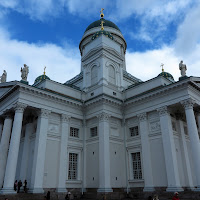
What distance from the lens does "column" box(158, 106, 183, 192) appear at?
17.2m

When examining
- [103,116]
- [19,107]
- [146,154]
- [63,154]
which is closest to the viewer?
[19,107]

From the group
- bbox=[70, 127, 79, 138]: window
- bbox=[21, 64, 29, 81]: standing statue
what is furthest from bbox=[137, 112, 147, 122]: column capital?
bbox=[21, 64, 29, 81]: standing statue

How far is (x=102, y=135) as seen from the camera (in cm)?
2098

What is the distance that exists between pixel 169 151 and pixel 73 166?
9.75 metres

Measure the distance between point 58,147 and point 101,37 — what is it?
14620mm

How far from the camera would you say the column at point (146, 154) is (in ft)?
61.9

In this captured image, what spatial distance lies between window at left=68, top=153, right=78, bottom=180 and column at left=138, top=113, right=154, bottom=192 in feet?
23.1

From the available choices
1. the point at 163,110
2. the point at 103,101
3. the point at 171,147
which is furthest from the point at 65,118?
the point at 171,147

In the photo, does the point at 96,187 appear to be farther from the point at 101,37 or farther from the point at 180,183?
the point at 101,37

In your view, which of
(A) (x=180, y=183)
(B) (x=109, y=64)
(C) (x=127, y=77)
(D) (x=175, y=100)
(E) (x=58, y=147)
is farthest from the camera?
(C) (x=127, y=77)

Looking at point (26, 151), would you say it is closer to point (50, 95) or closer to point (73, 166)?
point (73, 166)

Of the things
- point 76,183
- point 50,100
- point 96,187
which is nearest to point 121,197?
point 96,187

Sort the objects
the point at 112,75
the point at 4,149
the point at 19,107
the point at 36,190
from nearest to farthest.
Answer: the point at 36,190
the point at 19,107
the point at 4,149
the point at 112,75

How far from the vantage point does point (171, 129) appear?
19.2m
